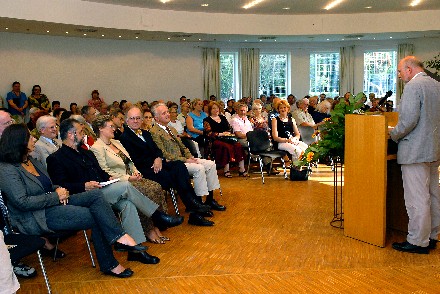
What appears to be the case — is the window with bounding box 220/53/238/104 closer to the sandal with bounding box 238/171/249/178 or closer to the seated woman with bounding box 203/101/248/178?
the seated woman with bounding box 203/101/248/178

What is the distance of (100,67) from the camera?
1639 centimetres

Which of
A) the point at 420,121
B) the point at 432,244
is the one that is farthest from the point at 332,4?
the point at 432,244

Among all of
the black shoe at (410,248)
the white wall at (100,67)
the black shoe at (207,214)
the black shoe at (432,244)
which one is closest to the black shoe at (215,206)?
the black shoe at (207,214)

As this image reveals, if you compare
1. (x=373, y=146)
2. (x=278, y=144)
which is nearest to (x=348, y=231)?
(x=373, y=146)

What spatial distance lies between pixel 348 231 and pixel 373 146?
3.25 ft

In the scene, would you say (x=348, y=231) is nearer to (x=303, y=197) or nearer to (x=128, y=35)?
(x=303, y=197)

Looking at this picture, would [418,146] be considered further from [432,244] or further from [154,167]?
[154,167]

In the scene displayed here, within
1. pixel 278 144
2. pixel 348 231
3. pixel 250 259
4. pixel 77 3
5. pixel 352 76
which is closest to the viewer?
pixel 250 259

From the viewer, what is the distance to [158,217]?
5590 millimetres

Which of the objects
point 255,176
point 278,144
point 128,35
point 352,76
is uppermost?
point 128,35

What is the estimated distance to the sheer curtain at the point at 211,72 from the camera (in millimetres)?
18484

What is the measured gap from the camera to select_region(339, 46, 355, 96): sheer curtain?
1961cm

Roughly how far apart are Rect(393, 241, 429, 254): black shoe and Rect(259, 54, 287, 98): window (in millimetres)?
15067

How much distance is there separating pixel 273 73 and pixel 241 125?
33.9 feet
